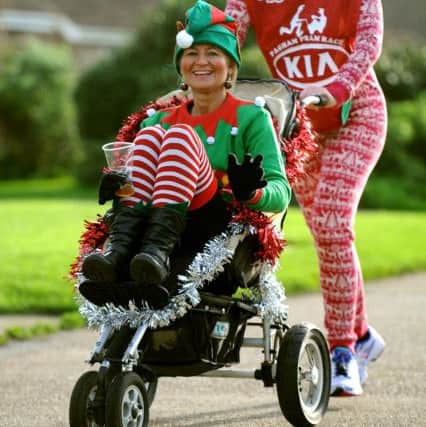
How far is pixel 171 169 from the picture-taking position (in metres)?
4.12

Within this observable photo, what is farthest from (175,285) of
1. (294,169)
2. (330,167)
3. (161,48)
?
(161,48)

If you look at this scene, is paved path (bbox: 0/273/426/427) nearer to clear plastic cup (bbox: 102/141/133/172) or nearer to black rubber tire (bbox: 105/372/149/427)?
black rubber tire (bbox: 105/372/149/427)

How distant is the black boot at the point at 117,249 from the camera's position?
4.01 m

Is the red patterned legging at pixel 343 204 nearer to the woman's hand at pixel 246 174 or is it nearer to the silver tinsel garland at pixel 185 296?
the silver tinsel garland at pixel 185 296

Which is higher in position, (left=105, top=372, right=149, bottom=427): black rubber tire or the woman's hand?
the woman's hand

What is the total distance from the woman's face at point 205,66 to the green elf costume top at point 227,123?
0.11 ft

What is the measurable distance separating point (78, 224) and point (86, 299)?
38.1 feet

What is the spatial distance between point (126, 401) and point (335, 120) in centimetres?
194

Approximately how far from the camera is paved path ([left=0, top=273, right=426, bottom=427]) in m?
4.82

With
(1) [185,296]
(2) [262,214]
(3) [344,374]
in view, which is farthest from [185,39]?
(3) [344,374]

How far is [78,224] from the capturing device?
15.8 metres

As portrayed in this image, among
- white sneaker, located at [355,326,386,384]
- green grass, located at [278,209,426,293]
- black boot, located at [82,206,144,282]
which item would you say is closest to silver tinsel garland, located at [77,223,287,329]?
black boot, located at [82,206,144,282]

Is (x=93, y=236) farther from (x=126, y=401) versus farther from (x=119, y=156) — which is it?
(x=126, y=401)

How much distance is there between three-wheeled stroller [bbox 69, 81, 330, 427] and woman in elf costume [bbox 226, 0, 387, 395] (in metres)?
0.57
